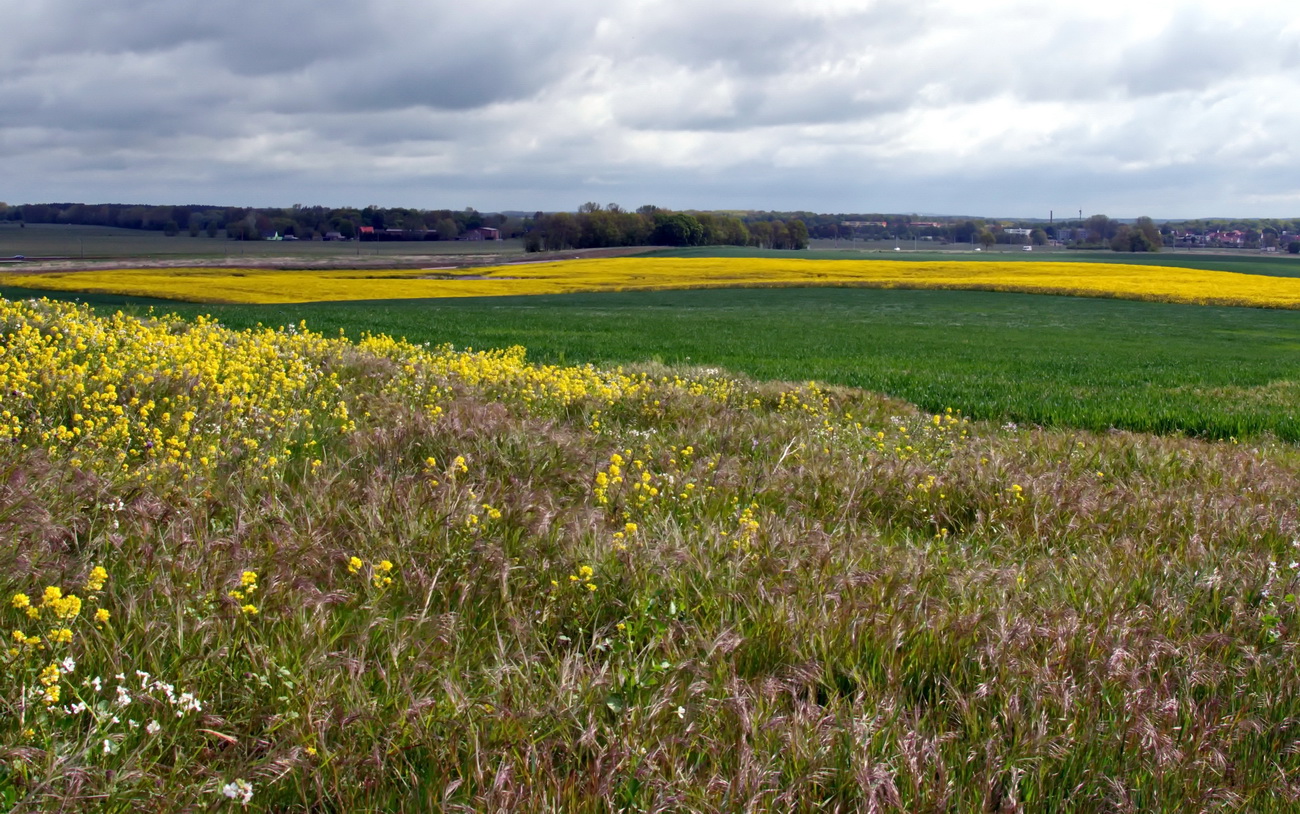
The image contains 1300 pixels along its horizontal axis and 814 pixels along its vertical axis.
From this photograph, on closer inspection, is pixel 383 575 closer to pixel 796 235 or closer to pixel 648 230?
pixel 648 230

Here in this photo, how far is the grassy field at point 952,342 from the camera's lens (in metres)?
14.7

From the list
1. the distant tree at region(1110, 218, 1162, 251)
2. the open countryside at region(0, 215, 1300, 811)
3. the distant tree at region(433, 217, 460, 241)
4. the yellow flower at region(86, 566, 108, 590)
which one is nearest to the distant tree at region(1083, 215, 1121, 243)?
the distant tree at region(1110, 218, 1162, 251)

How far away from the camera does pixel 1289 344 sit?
32125 mm

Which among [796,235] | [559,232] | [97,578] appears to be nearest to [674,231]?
[559,232]

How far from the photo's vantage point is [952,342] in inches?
1136

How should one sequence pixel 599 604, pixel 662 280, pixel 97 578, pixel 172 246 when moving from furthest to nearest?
pixel 172 246 → pixel 662 280 → pixel 599 604 → pixel 97 578

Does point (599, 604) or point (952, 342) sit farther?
point (952, 342)

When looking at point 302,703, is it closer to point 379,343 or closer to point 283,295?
point 379,343

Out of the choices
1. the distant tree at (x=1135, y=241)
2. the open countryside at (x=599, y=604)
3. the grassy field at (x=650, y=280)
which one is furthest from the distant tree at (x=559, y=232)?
the open countryside at (x=599, y=604)

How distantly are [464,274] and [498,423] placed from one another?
219 feet

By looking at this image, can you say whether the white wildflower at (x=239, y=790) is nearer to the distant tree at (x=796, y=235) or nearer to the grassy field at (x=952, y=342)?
the grassy field at (x=952, y=342)

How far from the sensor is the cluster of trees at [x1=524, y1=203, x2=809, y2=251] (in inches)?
4272

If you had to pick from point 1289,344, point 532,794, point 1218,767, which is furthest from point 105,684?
point 1289,344

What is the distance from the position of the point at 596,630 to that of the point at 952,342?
2711 cm
